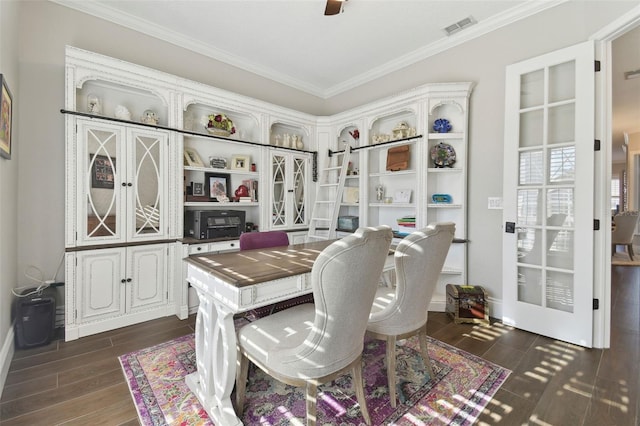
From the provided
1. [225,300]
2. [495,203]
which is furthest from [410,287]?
[495,203]

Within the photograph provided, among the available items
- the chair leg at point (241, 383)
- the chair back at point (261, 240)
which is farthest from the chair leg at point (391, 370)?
the chair back at point (261, 240)

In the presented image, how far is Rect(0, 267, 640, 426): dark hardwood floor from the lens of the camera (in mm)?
1605

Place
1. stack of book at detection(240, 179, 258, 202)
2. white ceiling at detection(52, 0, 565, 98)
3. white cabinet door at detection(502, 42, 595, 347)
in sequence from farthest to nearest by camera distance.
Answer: stack of book at detection(240, 179, 258, 202), white ceiling at detection(52, 0, 565, 98), white cabinet door at detection(502, 42, 595, 347)

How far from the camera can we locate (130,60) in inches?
120

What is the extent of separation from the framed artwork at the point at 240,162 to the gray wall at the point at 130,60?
1.06 metres

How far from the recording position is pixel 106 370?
203 centimetres

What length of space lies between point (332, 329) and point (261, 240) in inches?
55.3

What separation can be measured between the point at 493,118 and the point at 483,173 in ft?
1.91

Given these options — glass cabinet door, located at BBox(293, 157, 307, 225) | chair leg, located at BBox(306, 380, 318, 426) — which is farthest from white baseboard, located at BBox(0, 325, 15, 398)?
glass cabinet door, located at BBox(293, 157, 307, 225)

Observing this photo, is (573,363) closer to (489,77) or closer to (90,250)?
(489,77)

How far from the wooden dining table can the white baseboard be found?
1184mm

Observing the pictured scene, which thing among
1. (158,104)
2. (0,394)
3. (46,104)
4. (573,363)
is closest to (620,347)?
(573,363)

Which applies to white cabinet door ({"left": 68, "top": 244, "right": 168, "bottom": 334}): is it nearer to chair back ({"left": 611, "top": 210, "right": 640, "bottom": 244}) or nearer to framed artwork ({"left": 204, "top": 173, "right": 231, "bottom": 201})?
framed artwork ({"left": 204, "top": 173, "right": 231, "bottom": 201})

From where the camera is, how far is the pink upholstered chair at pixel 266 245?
212cm
